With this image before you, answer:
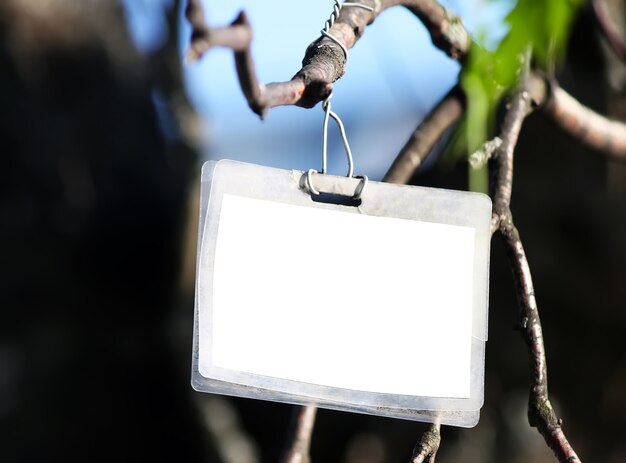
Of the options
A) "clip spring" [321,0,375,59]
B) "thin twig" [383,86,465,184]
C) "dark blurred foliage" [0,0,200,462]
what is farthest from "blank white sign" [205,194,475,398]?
"dark blurred foliage" [0,0,200,462]

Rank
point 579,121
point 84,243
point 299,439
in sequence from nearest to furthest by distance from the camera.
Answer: point 299,439, point 579,121, point 84,243

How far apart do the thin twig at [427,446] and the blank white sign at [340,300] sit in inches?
1.3

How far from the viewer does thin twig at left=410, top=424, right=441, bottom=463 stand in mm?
594

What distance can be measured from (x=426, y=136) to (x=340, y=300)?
413 mm

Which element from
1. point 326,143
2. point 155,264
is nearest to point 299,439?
point 326,143

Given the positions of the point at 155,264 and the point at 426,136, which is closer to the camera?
the point at 426,136

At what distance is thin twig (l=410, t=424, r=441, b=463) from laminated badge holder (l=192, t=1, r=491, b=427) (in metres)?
0.02

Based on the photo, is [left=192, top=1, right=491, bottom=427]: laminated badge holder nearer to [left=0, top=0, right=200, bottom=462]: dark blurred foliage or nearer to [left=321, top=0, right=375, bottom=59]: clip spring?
[left=321, top=0, right=375, bottom=59]: clip spring

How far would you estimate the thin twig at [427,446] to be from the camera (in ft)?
1.95

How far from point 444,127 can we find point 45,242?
65.6 inches

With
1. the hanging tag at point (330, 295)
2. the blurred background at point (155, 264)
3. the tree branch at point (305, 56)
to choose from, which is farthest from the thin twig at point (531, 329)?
the blurred background at point (155, 264)

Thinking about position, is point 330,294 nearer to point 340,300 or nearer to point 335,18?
point 340,300

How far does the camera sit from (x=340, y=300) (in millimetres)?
576

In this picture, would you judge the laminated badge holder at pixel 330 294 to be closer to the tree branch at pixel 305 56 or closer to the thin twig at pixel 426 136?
the tree branch at pixel 305 56
